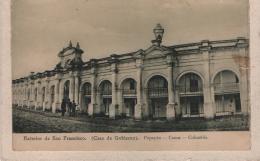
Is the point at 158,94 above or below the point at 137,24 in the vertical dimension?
below

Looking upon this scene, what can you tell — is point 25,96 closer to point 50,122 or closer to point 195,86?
point 50,122

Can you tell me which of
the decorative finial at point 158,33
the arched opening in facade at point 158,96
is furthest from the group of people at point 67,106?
the decorative finial at point 158,33

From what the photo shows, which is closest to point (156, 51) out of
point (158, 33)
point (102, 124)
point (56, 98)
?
point (158, 33)

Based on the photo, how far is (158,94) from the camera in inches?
86.6

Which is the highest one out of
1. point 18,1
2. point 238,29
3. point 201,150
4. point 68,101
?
point 18,1

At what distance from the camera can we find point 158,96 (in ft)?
7.20

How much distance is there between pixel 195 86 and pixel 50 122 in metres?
0.73

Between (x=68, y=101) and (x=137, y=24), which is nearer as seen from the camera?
(x=137, y=24)

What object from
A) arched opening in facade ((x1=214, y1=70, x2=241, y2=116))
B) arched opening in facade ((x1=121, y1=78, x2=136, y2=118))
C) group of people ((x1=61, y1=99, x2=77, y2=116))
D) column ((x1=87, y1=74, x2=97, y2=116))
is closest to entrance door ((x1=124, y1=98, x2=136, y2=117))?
arched opening in facade ((x1=121, y1=78, x2=136, y2=118))

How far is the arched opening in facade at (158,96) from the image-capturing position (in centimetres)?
218

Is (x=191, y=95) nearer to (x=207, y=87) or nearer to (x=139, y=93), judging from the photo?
(x=207, y=87)

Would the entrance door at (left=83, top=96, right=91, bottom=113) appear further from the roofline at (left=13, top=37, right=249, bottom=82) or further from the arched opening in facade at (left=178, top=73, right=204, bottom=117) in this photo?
the arched opening in facade at (left=178, top=73, right=204, bottom=117)

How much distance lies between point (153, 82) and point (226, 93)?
34 cm
